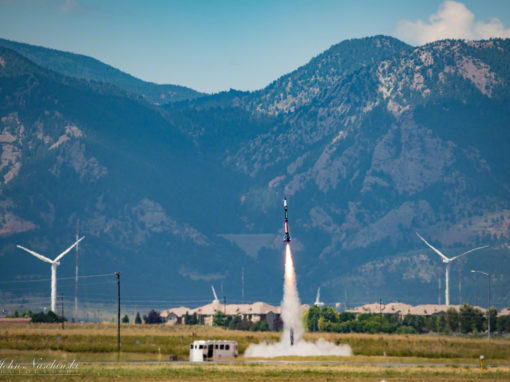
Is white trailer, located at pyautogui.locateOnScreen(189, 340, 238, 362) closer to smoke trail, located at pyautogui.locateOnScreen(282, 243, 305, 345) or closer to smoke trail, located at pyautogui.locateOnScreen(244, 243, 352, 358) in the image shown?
smoke trail, located at pyautogui.locateOnScreen(244, 243, 352, 358)

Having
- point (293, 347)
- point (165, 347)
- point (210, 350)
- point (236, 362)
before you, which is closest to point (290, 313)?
point (293, 347)

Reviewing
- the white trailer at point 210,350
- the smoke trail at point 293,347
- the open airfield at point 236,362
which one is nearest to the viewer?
the open airfield at point 236,362

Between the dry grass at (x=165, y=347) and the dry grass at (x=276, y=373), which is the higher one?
the dry grass at (x=165, y=347)

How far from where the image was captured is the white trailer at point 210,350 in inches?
5714

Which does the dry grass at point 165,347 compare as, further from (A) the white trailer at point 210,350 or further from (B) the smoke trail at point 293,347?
(A) the white trailer at point 210,350

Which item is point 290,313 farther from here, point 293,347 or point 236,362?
point 236,362

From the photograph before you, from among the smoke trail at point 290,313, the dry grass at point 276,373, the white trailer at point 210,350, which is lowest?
the dry grass at point 276,373

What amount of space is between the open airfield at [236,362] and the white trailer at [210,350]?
199 centimetres

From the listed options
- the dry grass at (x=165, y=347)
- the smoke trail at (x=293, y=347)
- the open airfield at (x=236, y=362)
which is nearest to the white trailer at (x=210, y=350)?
the open airfield at (x=236, y=362)

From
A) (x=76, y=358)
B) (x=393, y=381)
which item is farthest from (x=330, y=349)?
(x=393, y=381)

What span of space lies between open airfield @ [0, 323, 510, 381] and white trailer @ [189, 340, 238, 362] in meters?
1.99

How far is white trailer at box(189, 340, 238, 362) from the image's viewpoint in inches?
5714

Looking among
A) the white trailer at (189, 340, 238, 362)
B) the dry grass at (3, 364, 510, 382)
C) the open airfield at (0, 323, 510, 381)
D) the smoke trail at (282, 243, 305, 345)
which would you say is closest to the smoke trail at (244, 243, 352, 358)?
the smoke trail at (282, 243, 305, 345)

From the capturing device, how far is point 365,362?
13925cm
